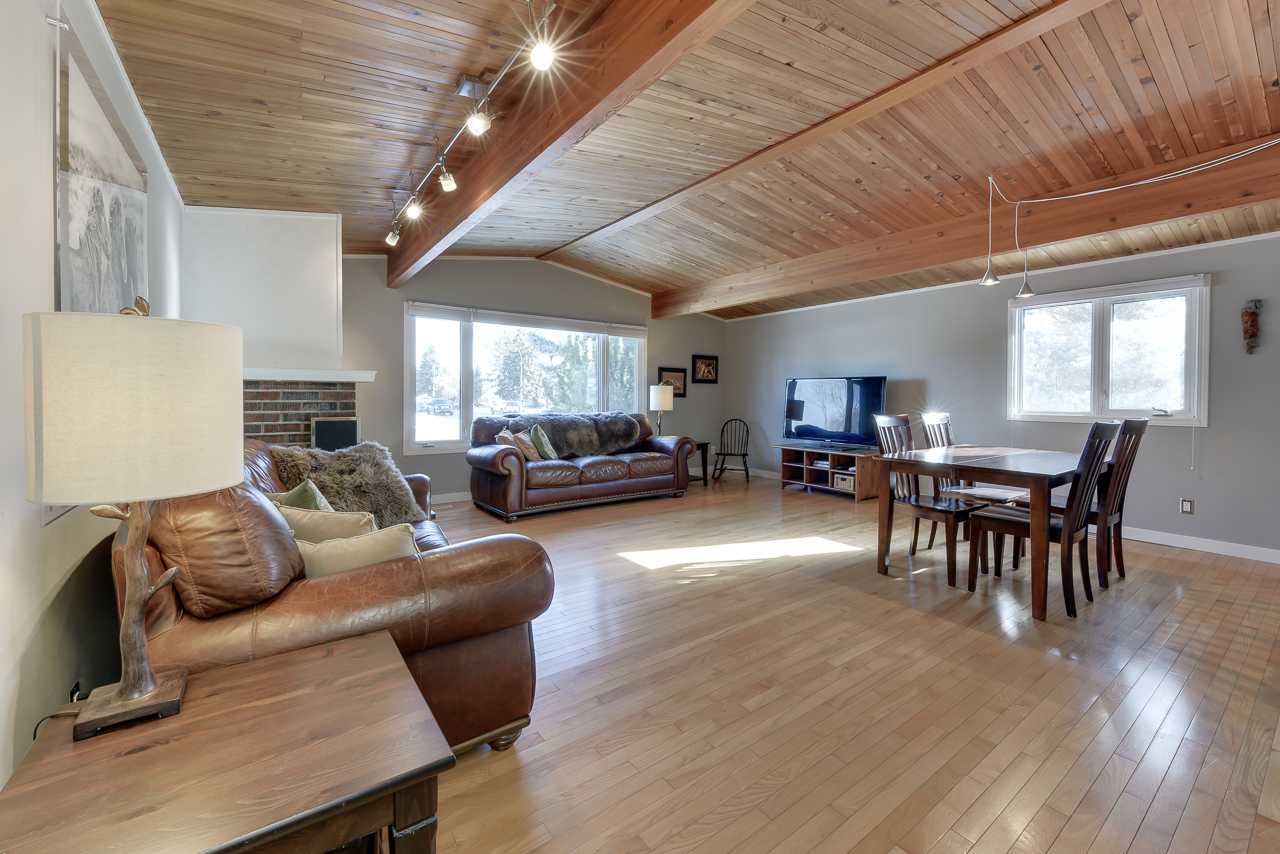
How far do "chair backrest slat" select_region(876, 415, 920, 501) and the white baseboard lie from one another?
2.21 meters

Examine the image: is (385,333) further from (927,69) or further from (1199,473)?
(1199,473)

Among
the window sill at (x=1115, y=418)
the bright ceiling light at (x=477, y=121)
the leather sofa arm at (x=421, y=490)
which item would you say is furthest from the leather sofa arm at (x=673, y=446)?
the bright ceiling light at (x=477, y=121)

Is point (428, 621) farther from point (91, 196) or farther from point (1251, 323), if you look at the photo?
point (1251, 323)

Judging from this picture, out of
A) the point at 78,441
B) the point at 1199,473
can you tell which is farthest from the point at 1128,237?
the point at 78,441

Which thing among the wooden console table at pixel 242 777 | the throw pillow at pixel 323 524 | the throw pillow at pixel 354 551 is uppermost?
the throw pillow at pixel 323 524

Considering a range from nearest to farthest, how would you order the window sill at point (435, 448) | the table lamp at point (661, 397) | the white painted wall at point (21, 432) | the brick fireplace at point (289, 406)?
1. the white painted wall at point (21, 432)
2. the brick fireplace at point (289, 406)
3. the window sill at point (435, 448)
4. the table lamp at point (661, 397)

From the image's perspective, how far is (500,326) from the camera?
6383 mm

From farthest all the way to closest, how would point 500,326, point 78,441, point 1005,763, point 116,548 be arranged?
point 500,326 → point 1005,763 → point 116,548 → point 78,441

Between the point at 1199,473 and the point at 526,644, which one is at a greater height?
the point at 1199,473

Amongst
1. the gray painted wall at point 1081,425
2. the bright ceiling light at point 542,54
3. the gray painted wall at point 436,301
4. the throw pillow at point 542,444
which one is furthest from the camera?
the throw pillow at point 542,444

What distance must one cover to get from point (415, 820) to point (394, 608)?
0.65 meters

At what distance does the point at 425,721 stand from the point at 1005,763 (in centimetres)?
176

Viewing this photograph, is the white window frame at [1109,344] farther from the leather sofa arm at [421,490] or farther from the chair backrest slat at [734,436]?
the leather sofa arm at [421,490]

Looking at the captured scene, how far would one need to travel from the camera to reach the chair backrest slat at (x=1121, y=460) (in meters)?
3.08
